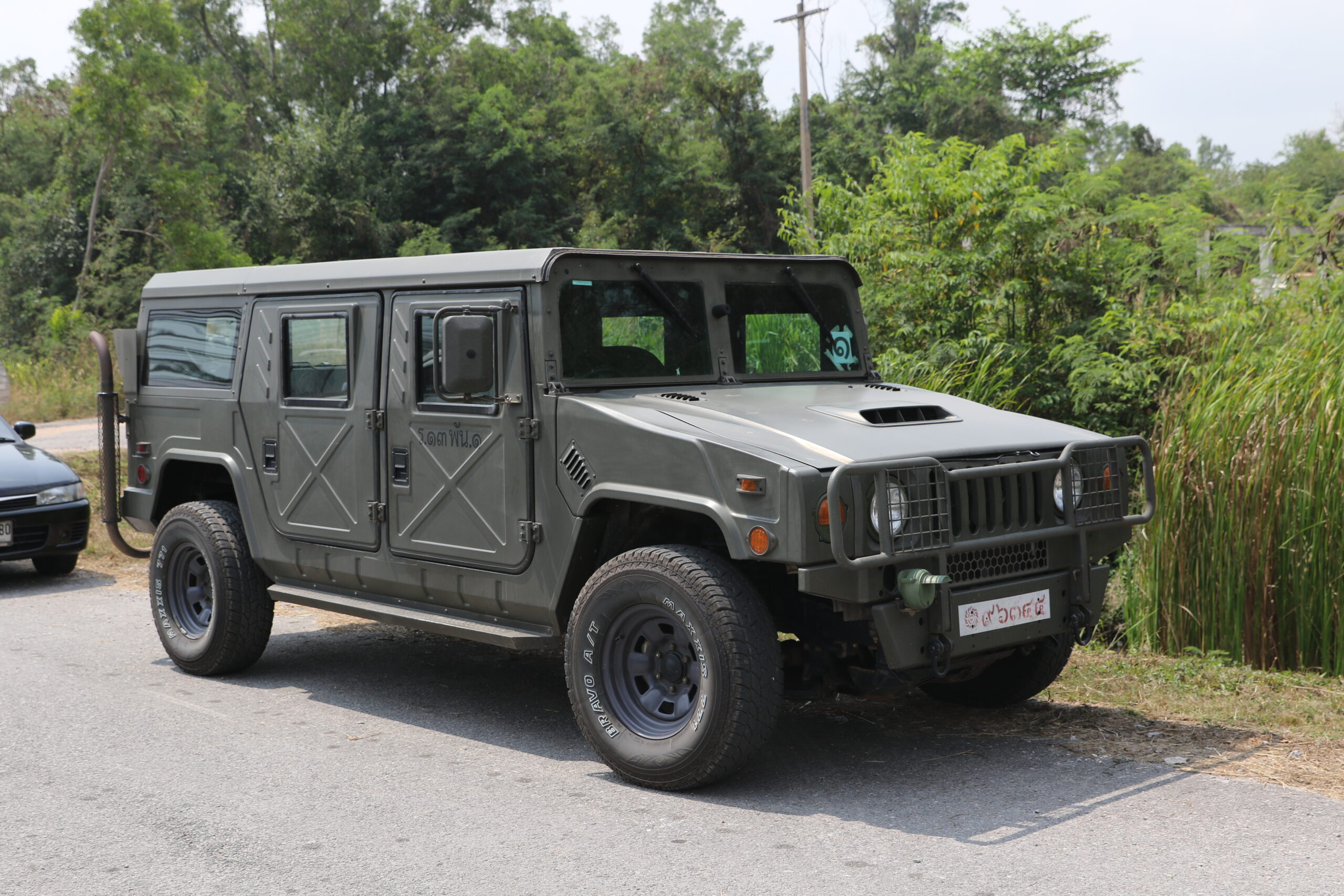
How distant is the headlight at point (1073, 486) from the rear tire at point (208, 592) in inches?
161

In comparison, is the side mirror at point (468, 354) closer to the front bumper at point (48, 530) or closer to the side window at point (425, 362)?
the side window at point (425, 362)

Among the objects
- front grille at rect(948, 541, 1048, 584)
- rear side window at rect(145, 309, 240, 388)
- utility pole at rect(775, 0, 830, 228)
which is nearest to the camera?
front grille at rect(948, 541, 1048, 584)

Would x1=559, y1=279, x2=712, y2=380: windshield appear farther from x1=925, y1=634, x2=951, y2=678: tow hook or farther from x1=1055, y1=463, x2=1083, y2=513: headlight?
x1=925, y1=634, x2=951, y2=678: tow hook

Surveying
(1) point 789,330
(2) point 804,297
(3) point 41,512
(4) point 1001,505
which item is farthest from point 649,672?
(3) point 41,512

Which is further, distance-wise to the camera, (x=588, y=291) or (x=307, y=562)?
(x=307, y=562)

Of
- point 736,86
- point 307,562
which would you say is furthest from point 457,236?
point 307,562

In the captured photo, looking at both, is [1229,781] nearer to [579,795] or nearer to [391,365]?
[579,795]

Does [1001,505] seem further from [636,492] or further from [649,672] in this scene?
[649,672]

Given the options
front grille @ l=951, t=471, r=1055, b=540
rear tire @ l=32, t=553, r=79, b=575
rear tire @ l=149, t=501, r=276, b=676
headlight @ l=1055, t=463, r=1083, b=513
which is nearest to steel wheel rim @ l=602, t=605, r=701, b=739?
front grille @ l=951, t=471, r=1055, b=540

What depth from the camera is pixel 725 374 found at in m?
5.89

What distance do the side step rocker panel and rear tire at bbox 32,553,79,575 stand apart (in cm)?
453

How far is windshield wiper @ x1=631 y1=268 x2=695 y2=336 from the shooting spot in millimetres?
5711

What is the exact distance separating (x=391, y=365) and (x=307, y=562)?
1.20 m

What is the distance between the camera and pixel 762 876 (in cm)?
395
